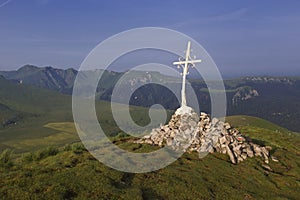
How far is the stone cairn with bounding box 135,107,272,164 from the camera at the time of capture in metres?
37.2

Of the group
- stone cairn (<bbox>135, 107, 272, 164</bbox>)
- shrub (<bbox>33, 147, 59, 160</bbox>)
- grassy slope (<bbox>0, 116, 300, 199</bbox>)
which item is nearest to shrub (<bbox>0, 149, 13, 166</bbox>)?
grassy slope (<bbox>0, 116, 300, 199</bbox>)

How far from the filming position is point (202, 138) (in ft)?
128

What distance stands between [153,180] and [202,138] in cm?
1365

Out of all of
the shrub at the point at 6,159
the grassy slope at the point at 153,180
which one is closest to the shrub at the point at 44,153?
the grassy slope at the point at 153,180

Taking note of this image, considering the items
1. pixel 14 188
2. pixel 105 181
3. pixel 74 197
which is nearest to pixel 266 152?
pixel 105 181

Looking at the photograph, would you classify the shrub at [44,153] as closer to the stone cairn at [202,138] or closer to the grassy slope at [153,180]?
the grassy slope at [153,180]

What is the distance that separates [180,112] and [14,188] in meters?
24.6

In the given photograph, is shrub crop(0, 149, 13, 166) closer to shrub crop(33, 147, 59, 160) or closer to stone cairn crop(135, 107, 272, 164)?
shrub crop(33, 147, 59, 160)

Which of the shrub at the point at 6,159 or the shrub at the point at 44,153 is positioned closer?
the shrub at the point at 6,159

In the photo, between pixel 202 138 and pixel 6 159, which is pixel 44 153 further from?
pixel 202 138

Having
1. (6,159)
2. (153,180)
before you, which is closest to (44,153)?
(6,159)

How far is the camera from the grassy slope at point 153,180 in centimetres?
2247

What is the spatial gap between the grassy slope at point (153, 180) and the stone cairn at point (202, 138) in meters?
1.25

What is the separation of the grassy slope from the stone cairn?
1.25 metres
